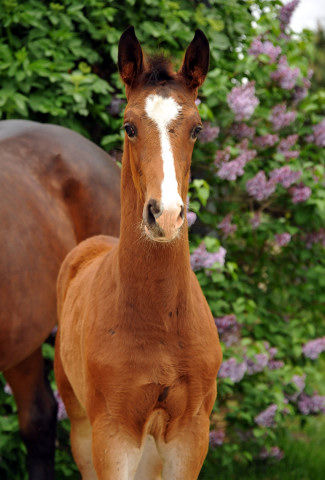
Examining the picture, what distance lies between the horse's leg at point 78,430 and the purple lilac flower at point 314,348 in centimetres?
166

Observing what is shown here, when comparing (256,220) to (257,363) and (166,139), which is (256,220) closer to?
(257,363)

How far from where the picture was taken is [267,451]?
4234mm

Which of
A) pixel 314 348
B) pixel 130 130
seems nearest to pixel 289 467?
pixel 314 348

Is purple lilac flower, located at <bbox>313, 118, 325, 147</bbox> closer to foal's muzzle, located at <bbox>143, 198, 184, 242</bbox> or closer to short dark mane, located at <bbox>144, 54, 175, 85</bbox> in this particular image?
short dark mane, located at <bbox>144, 54, 175, 85</bbox>

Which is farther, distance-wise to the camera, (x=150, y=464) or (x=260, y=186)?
(x=260, y=186)

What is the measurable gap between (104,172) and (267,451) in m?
2.04

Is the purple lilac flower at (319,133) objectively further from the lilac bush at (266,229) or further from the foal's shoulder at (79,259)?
the foal's shoulder at (79,259)

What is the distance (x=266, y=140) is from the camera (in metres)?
4.11

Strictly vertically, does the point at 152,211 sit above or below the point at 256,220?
below

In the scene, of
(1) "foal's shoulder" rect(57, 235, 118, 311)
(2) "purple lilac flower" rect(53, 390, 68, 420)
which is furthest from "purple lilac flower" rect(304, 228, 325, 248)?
(2) "purple lilac flower" rect(53, 390, 68, 420)

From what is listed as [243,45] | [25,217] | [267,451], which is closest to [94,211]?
[25,217]

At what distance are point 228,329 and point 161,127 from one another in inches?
83.2

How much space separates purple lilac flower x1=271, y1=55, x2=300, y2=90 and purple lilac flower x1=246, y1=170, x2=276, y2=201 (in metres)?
0.58

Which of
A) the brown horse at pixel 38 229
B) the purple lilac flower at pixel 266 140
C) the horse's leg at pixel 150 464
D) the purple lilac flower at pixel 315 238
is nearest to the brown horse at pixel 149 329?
the horse's leg at pixel 150 464
